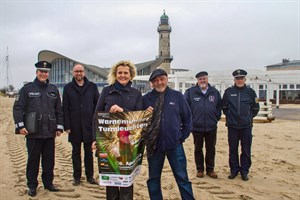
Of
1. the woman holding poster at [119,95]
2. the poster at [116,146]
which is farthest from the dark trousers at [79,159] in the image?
the poster at [116,146]

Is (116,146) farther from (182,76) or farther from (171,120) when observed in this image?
(182,76)

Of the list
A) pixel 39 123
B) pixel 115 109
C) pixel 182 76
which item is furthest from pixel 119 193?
pixel 182 76

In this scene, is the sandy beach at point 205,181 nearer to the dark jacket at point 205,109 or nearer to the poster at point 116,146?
the dark jacket at point 205,109

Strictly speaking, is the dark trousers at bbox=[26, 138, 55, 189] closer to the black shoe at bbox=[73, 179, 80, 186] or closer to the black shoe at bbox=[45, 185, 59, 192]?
the black shoe at bbox=[45, 185, 59, 192]

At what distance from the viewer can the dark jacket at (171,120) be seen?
10.5 ft

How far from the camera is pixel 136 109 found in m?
3.14

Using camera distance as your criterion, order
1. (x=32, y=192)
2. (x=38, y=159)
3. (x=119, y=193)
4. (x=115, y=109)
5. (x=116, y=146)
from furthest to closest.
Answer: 1. (x=38, y=159)
2. (x=32, y=192)
3. (x=119, y=193)
4. (x=115, y=109)
5. (x=116, y=146)

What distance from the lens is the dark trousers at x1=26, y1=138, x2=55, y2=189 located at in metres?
3.97

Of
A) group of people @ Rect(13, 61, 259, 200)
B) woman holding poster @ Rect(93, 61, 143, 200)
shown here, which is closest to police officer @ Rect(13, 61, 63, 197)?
group of people @ Rect(13, 61, 259, 200)

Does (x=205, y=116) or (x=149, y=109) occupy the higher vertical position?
(x=149, y=109)

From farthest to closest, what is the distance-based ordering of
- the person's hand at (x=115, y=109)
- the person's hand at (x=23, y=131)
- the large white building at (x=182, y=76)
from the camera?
the large white building at (x=182, y=76) < the person's hand at (x=23, y=131) < the person's hand at (x=115, y=109)

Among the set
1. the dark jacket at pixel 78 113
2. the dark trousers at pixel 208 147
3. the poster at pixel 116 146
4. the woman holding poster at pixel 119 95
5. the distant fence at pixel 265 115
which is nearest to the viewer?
the poster at pixel 116 146

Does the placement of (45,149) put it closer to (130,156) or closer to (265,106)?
(130,156)

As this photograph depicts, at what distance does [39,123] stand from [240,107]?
10.9 feet
